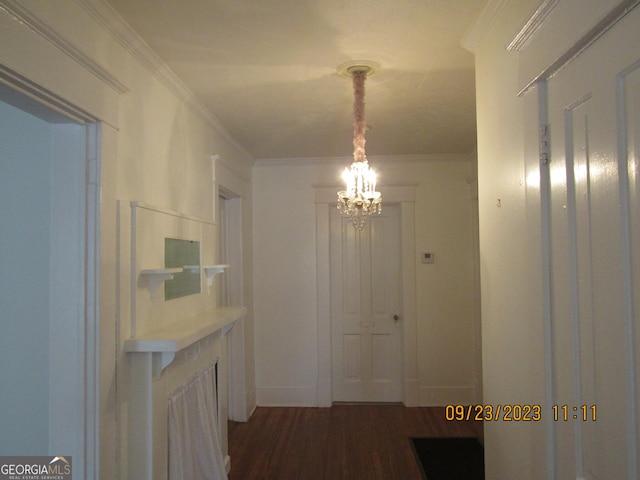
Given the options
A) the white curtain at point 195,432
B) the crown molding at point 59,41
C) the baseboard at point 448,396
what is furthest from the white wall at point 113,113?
the baseboard at point 448,396

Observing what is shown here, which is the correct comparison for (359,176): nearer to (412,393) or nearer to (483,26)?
(483,26)

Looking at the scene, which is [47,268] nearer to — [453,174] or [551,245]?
[551,245]

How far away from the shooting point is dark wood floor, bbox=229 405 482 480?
3.12 meters

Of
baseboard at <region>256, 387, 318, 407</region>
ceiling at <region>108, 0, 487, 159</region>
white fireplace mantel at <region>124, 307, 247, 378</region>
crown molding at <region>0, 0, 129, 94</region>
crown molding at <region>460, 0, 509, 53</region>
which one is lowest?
baseboard at <region>256, 387, 318, 407</region>

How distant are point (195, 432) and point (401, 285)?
8.81 feet

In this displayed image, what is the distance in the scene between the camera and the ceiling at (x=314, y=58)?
1784 mm

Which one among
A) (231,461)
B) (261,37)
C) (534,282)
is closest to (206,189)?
(261,37)

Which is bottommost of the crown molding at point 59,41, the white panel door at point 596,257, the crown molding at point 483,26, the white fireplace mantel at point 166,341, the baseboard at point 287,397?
the baseboard at point 287,397

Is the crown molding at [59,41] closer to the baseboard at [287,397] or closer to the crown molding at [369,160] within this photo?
Answer: the crown molding at [369,160]

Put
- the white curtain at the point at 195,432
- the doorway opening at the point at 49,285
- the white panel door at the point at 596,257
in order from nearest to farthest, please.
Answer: the white panel door at the point at 596,257, the doorway opening at the point at 49,285, the white curtain at the point at 195,432

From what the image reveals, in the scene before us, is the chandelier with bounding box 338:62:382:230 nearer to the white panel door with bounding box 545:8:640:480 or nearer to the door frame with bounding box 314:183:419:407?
the white panel door with bounding box 545:8:640:480

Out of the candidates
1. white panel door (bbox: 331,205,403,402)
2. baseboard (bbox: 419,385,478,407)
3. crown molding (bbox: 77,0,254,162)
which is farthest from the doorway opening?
baseboard (bbox: 419,385,478,407)

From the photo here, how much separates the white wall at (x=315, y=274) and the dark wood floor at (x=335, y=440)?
13.5 inches

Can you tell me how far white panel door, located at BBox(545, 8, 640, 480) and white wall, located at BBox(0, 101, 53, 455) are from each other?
1.81m
